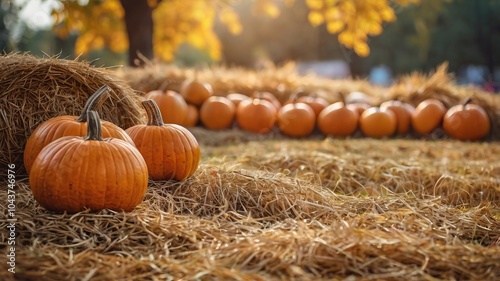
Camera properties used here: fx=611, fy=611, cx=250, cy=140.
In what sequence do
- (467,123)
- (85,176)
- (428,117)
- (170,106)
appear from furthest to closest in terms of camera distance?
(428,117), (467,123), (170,106), (85,176)

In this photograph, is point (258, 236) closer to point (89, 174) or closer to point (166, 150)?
point (89, 174)

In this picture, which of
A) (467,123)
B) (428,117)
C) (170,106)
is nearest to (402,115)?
(428,117)

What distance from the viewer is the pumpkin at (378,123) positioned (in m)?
7.94

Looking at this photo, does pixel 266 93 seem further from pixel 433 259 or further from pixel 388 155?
pixel 433 259

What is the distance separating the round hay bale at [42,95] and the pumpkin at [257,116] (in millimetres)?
4011

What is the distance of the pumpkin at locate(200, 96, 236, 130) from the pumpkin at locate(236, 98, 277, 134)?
169 millimetres

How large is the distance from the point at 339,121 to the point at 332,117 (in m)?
0.10

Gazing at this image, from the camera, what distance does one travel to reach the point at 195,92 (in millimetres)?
8297

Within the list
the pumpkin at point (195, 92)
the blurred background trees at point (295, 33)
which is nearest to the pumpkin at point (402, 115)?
the pumpkin at point (195, 92)

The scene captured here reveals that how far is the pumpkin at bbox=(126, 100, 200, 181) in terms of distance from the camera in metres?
3.62

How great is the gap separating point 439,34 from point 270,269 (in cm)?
3087

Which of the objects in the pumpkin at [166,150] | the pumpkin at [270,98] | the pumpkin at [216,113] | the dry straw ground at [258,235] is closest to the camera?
the dry straw ground at [258,235]

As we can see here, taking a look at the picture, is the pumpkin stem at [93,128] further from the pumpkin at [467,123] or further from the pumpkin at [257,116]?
the pumpkin at [467,123]

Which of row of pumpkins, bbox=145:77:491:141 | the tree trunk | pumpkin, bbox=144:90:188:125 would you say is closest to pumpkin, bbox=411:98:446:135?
row of pumpkins, bbox=145:77:491:141
